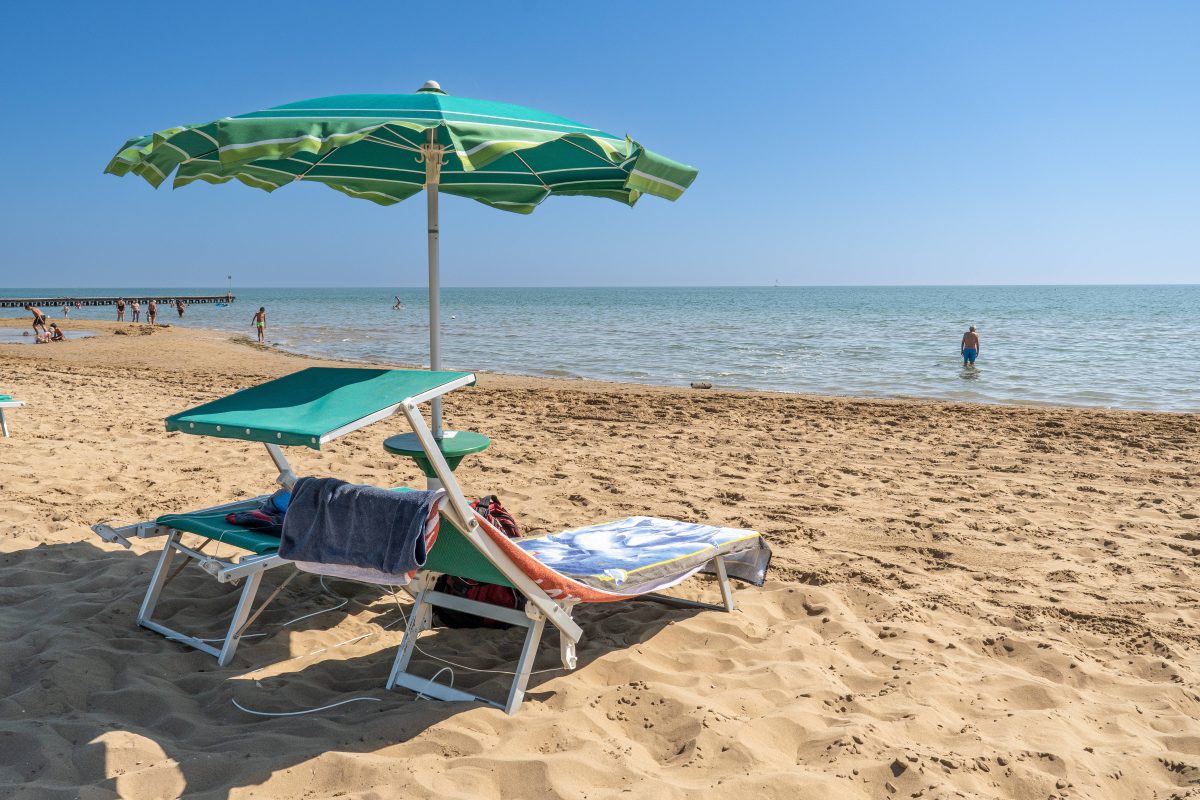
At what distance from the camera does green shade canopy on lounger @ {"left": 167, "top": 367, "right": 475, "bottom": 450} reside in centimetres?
267

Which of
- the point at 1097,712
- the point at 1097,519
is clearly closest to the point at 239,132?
the point at 1097,712

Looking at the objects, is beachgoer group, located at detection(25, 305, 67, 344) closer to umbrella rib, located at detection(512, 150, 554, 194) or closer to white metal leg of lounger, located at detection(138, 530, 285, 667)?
umbrella rib, located at detection(512, 150, 554, 194)

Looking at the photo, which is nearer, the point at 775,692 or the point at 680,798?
the point at 680,798

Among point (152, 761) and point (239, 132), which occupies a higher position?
point (239, 132)

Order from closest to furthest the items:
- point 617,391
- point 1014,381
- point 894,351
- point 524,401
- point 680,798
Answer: point 680,798 → point 524,401 → point 617,391 → point 1014,381 → point 894,351

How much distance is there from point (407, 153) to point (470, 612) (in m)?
2.72

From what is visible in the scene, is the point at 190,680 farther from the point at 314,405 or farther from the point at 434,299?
the point at 434,299

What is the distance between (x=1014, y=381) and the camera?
1644 centimetres

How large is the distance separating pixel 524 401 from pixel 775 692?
8.80 meters

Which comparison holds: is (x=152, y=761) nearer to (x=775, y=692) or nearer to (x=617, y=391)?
(x=775, y=692)

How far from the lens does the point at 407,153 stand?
474cm

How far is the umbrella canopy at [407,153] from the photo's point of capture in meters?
3.22

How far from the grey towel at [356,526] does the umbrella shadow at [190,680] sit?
1.91 feet

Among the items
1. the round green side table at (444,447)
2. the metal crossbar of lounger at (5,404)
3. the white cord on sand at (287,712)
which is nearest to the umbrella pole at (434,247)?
the round green side table at (444,447)
